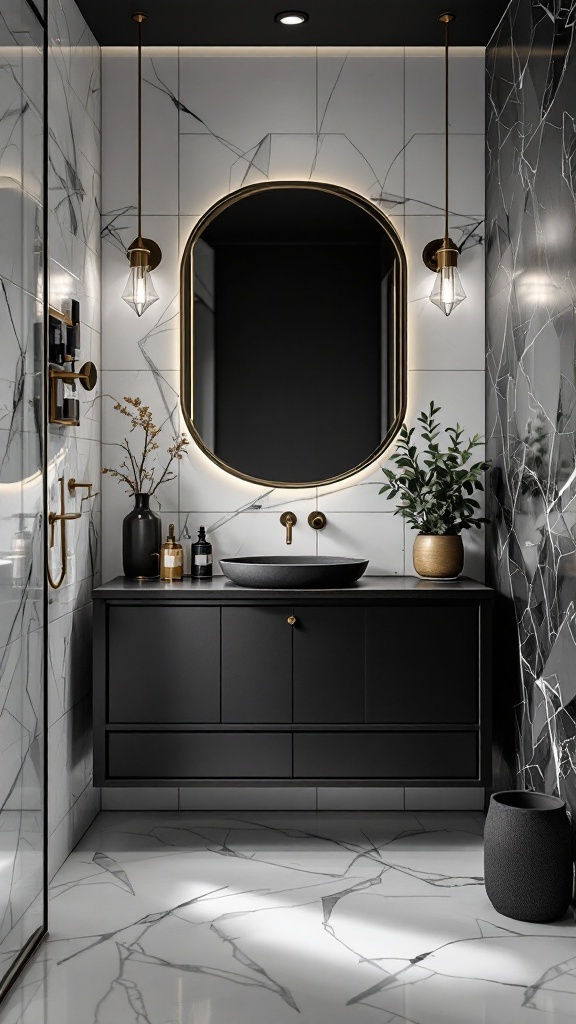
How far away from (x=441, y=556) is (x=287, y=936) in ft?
4.54

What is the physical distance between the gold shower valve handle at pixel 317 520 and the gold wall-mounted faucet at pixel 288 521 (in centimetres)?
6

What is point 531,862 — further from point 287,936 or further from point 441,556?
point 441,556

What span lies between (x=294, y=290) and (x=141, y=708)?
1.65 meters

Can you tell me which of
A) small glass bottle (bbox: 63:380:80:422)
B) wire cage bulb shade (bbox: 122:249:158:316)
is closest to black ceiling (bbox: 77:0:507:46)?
wire cage bulb shade (bbox: 122:249:158:316)

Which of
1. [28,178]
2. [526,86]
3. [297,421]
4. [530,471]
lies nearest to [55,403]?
[28,178]

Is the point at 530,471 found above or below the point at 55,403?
below

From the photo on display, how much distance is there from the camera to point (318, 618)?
3.03 meters

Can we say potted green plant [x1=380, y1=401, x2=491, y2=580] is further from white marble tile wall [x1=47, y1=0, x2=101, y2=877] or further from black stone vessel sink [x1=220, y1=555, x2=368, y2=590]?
white marble tile wall [x1=47, y1=0, x2=101, y2=877]

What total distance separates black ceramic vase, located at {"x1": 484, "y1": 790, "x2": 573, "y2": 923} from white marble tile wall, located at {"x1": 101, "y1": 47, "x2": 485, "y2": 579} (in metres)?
1.20

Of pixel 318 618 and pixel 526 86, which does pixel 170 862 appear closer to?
pixel 318 618

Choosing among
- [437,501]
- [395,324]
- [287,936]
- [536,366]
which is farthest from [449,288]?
[287,936]

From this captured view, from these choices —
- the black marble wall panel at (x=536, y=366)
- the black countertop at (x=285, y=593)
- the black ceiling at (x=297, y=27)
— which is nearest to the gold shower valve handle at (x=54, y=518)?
the black countertop at (x=285, y=593)

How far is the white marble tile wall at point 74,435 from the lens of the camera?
9.40ft

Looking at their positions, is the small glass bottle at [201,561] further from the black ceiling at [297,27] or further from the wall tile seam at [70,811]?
the black ceiling at [297,27]
